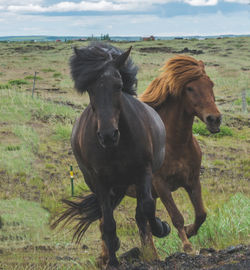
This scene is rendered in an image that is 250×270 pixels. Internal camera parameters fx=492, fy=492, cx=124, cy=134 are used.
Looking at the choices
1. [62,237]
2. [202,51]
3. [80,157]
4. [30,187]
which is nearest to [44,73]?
[202,51]

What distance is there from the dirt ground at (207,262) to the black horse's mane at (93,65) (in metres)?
1.82

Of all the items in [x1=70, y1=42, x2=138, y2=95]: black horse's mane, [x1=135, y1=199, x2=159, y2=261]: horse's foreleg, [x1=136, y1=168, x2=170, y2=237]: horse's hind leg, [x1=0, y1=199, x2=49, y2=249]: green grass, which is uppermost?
[x1=70, y1=42, x2=138, y2=95]: black horse's mane

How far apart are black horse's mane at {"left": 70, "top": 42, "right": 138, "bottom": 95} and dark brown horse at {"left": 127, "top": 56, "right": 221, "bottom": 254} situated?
156 centimetres

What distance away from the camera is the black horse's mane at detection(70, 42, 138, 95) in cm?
439

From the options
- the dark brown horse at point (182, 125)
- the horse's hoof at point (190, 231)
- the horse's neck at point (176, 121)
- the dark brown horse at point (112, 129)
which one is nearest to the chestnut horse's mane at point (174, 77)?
the dark brown horse at point (182, 125)

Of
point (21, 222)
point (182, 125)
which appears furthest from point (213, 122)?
point (21, 222)

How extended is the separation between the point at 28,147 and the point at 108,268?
28.1ft

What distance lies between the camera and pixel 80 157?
5.24 m

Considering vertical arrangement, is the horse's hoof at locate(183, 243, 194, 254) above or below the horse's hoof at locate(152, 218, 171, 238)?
below

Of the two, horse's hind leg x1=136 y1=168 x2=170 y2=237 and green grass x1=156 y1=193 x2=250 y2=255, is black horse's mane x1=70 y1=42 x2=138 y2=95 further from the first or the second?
green grass x1=156 y1=193 x2=250 y2=255

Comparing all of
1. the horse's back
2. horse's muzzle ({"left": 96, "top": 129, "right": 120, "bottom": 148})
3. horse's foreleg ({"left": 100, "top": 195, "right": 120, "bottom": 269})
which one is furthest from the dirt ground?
A: horse's muzzle ({"left": 96, "top": 129, "right": 120, "bottom": 148})

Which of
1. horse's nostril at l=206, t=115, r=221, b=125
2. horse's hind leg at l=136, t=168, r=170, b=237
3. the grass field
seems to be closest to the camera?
horse's hind leg at l=136, t=168, r=170, b=237

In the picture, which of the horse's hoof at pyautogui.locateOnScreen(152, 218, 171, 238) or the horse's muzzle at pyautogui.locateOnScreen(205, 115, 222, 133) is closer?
the horse's hoof at pyautogui.locateOnScreen(152, 218, 171, 238)

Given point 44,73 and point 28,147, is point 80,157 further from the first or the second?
point 44,73
